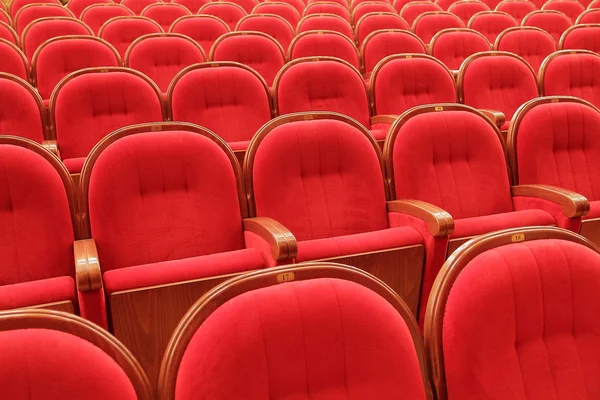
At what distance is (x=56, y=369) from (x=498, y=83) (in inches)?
27.0

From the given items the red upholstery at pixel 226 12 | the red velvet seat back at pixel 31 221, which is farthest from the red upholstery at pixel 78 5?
the red velvet seat back at pixel 31 221

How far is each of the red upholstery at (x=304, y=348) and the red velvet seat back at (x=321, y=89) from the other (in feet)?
1.49

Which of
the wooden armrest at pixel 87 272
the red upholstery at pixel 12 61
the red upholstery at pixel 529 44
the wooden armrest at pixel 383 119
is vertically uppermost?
the red upholstery at pixel 12 61

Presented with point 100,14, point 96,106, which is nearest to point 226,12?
point 100,14

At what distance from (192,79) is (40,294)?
34 cm

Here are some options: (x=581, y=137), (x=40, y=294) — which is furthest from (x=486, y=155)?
(x=40, y=294)

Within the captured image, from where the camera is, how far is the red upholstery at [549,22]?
45.0 inches

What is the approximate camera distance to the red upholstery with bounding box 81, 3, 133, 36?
1.01 m

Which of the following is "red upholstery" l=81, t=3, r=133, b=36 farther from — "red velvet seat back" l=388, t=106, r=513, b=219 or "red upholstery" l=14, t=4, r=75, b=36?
"red velvet seat back" l=388, t=106, r=513, b=219

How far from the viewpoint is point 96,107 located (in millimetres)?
604

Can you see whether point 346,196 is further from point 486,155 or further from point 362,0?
point 362,0

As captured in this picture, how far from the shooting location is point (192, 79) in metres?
0.64

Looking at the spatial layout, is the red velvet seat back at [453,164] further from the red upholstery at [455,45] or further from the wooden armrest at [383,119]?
the red upholstery at [455,45]

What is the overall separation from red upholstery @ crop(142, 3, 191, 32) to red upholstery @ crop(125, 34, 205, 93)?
0.82 feet
